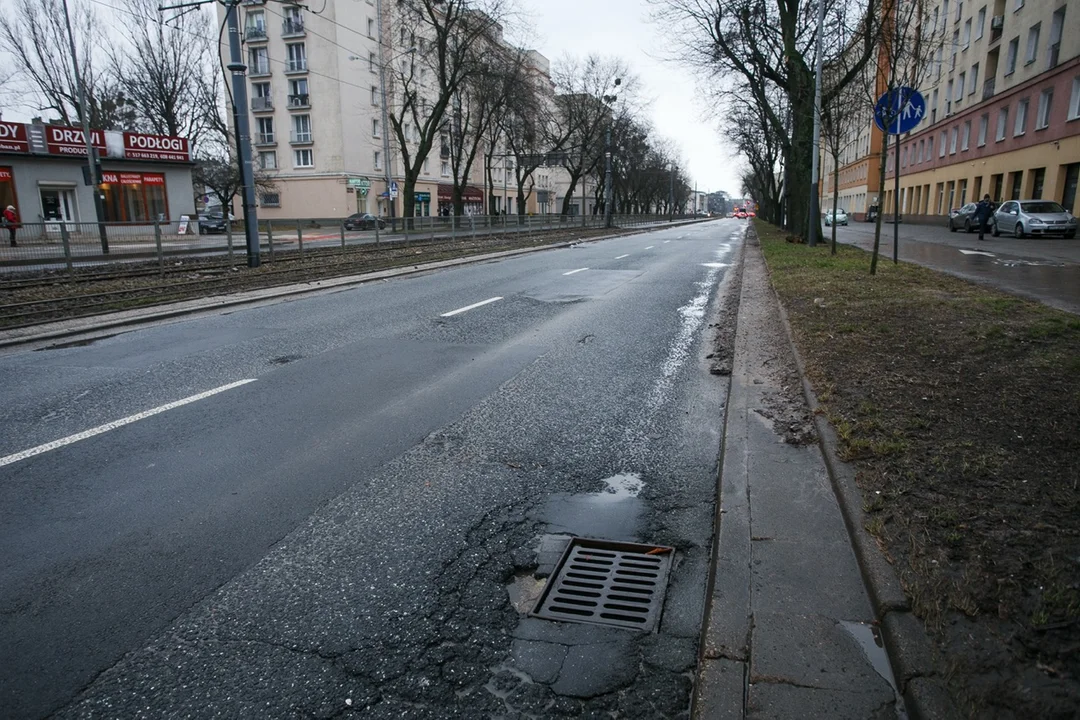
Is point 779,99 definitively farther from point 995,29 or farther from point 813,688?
point 813,688

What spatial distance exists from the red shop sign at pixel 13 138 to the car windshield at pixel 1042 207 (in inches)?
1635

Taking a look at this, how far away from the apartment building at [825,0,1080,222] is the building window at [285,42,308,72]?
45.0m

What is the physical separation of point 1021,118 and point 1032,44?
11.3 feet

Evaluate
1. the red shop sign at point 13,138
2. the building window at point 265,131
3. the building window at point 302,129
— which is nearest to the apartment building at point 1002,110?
the red shop sign at point 13,138

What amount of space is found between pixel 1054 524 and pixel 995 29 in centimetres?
4668

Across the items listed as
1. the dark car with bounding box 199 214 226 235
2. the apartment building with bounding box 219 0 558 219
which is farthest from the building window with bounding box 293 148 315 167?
the dark car with bounding box 199 214 226 235

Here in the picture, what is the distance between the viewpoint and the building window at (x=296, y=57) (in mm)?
57438

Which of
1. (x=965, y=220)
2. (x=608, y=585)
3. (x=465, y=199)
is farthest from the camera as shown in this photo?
(x=465, y=199)

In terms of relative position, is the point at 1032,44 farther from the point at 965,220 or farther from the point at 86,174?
the point at 86,174

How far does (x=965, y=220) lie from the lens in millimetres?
34094

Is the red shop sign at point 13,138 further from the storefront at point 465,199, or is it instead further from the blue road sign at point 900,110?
the storefront at point 465,199

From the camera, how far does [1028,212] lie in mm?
27484

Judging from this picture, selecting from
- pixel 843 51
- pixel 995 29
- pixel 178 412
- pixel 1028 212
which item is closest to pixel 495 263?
pixel 843 51

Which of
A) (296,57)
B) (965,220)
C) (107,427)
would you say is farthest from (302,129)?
(107,427)
